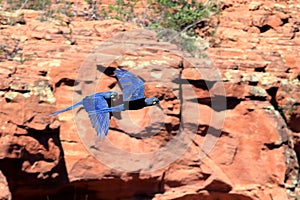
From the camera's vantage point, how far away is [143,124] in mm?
6734


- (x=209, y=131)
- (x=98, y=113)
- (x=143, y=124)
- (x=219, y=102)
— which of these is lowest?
(x=209, y=131)

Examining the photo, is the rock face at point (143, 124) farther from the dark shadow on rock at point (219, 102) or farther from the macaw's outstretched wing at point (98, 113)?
the macaw's outstretched wing at point (98, 113)

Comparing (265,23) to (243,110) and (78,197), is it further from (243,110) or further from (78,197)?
(78,197)

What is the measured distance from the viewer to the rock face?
5973mm

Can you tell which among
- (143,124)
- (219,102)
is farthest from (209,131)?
(143,124)

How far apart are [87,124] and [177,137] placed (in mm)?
1083

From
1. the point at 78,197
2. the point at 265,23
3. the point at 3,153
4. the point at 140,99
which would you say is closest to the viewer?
the point at 140,99

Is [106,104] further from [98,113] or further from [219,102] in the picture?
[219,102]

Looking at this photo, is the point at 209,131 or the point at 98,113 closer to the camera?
the point at 98,113

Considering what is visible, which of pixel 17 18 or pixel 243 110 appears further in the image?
pixel 17 18

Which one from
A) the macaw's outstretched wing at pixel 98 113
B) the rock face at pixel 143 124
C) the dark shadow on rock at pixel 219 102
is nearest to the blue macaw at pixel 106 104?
the macaw's outstretched wing at pixel 98 113

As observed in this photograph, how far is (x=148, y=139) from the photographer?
22.1 ft

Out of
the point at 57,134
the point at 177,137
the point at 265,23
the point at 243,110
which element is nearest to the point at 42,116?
the point at 57,134

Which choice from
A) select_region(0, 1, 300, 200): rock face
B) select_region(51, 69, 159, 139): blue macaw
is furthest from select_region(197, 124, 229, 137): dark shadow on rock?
select_region(51, 69, 159, 139): blue macaw
